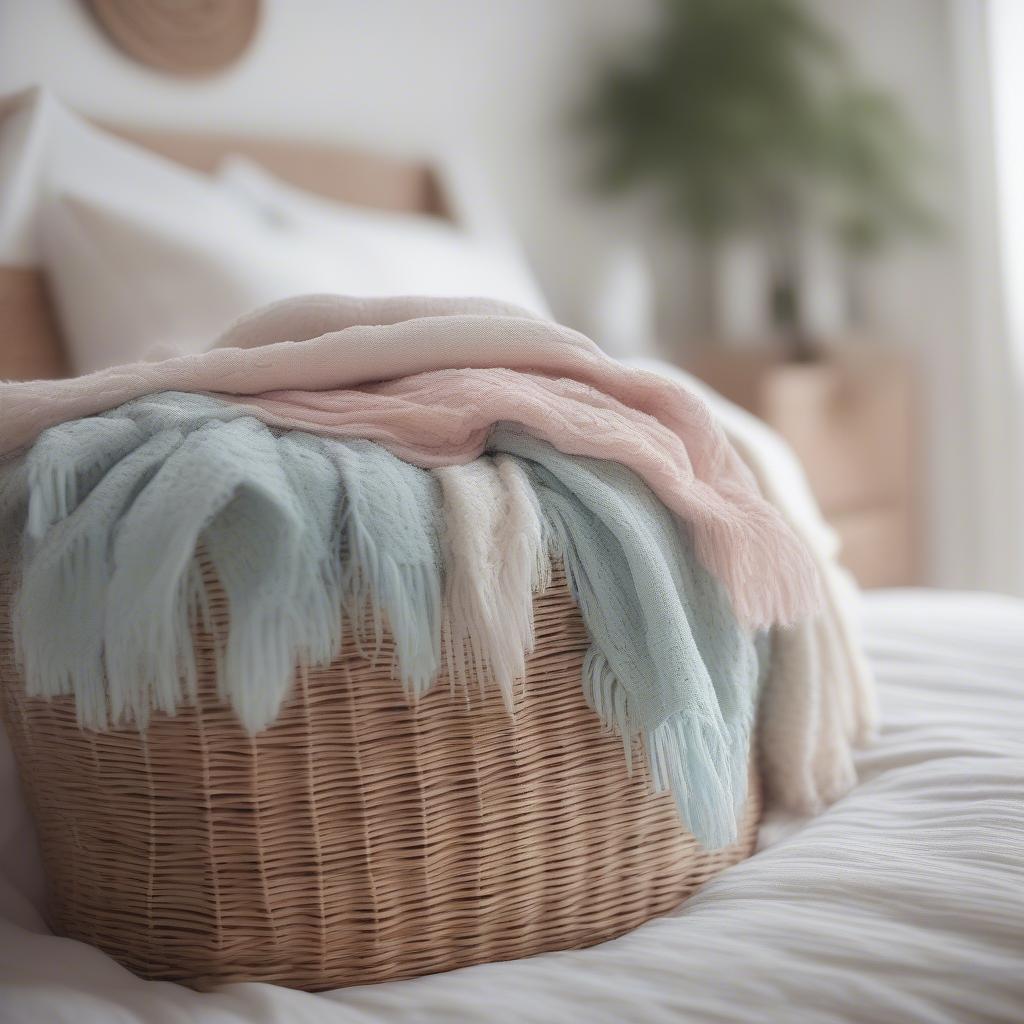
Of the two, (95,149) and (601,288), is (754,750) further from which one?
(601,288)

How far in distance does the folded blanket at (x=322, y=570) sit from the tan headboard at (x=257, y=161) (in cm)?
72

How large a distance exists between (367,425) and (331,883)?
32 cm

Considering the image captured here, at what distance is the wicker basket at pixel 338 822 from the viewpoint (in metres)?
0.76

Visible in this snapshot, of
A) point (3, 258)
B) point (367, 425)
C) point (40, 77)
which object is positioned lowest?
point (367, 425)

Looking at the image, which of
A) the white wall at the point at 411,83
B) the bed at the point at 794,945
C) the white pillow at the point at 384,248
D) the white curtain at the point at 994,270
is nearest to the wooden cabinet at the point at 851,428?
the white curtain at the point at 994,270

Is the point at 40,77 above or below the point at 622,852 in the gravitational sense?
above

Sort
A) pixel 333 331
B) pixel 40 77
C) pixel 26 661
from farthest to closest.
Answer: pixel 40 77
pixel 333 331
pixel 26 661

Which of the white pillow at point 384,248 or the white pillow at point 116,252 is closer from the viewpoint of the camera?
the white pillow at point 116,252

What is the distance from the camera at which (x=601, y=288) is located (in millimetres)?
2576

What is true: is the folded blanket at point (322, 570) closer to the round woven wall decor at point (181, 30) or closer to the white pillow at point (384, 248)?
the white pillow at point (384, 248)

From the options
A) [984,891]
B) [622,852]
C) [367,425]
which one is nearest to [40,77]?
[367,425]

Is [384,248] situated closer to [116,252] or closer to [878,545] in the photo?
[116,252]

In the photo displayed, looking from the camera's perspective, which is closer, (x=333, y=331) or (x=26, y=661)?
(x=26, y=661)

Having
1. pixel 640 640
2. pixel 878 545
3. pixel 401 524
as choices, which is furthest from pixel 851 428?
pixel 401 524
